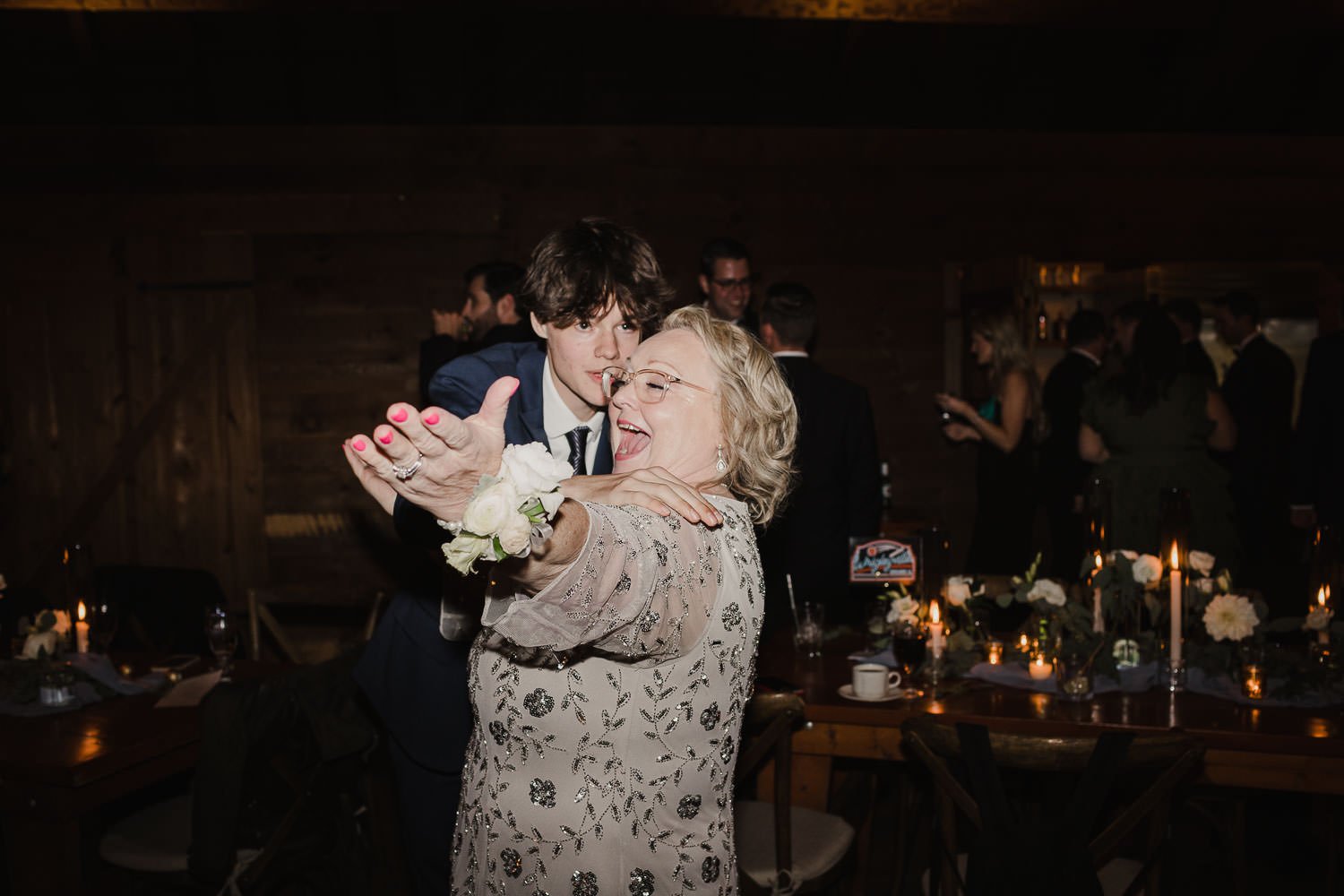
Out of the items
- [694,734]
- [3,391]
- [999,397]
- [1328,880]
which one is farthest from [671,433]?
[3,391]

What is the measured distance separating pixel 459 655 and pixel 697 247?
450cm

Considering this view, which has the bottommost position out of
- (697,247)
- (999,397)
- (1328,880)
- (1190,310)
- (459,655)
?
(1328,880)

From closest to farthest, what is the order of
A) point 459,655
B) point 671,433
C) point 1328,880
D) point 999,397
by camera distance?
point 671,433 → point 459,655 → point 1328,880 → point 999,397

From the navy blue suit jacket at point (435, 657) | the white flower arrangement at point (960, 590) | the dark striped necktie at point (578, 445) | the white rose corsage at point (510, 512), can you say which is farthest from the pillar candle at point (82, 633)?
the white rose corsage at point (510, 512)

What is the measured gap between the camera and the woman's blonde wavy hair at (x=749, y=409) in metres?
1.63

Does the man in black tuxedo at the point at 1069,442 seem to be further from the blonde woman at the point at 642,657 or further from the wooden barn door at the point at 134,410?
the wooden barn door at the point at 134,410

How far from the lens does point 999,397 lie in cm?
540

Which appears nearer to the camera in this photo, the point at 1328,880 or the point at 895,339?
the point at 1328,880

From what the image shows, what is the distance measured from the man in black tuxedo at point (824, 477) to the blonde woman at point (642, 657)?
84.6 inches

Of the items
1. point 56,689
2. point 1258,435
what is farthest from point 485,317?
point 1258,435

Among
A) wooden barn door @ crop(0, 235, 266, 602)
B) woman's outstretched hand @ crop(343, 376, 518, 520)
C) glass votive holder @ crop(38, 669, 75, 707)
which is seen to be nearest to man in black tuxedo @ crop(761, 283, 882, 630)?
glass votive holder @ crop(38, 669, 75, 707)

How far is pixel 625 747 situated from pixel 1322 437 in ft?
14.9

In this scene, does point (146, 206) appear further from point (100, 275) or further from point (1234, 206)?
point (1234, 206)

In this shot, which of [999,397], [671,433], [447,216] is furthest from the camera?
[447,216]
